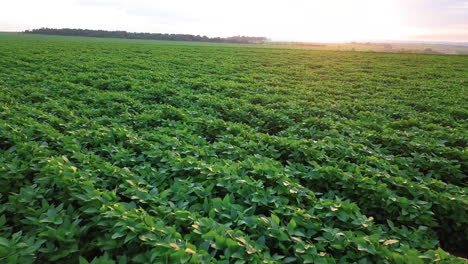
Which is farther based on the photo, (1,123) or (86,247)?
(1,123)

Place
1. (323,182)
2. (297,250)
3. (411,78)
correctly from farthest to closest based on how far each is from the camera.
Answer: (411,78)
(323,182)
(297,250)

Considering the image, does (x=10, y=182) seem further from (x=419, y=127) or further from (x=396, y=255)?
(x=419, y=127)

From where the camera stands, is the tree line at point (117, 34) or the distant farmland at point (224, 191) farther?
the tree line at point (117, 34)

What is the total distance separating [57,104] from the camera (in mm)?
6793

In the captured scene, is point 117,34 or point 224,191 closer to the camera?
point 224,191

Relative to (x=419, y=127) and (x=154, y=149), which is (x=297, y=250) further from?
(x=419, y=127)

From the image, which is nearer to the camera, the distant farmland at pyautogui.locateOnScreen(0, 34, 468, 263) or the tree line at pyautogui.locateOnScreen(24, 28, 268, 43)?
the distant farmland at pyautogui.locateOnScreen(0, 34, 468, 263)

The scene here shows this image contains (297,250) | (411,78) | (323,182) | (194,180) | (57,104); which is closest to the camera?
(297,250)

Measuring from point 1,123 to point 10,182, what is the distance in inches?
86.7

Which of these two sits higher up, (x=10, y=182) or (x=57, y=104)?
(x=57, y=104)

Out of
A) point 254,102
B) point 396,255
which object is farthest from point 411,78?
point 396,255

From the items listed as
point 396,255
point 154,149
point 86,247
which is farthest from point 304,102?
point 86,247

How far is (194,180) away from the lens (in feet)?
12.1

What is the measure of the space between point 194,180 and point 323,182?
74.4 inches
